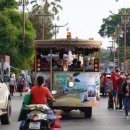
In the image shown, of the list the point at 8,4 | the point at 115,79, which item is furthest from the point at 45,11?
the point at 115,79

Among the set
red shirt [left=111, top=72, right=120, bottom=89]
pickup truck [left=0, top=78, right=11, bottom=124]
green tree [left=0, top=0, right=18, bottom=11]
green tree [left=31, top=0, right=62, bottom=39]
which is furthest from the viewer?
green tree [left=31, top=0, right=62, bottom=39]

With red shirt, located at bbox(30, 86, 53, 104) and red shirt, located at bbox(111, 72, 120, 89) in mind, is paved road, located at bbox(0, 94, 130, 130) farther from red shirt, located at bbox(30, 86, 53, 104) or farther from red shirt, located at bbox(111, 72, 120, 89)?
red shirt, located at bbox(30, 86, 53, 104)

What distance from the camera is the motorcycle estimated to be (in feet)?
43.4

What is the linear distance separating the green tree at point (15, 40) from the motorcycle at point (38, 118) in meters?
49.8

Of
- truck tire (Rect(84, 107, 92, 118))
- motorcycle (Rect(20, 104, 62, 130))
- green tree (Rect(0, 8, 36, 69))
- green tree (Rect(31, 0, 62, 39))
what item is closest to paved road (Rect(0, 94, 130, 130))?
truck tire (Rect(84, 107, 92, 118))

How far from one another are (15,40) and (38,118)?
172ft

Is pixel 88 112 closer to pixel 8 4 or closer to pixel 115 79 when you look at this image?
pixel 115 79

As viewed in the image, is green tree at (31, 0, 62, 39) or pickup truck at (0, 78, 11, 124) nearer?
pickup truck at (0, 78, 11, 124)

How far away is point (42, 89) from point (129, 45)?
120 m

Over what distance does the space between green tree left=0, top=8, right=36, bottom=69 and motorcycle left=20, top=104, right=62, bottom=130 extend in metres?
49.8

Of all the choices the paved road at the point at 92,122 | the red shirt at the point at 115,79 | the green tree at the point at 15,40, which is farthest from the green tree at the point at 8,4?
the paved road at the point at 92,122

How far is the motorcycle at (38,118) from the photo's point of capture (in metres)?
13.2

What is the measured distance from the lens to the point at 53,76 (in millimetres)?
21172

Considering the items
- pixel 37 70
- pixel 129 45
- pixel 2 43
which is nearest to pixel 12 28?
pixel 2 43
